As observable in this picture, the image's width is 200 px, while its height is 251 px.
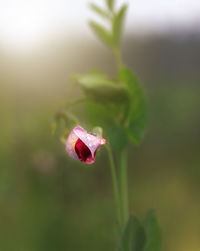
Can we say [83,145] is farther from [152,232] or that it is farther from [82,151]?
[152,232]

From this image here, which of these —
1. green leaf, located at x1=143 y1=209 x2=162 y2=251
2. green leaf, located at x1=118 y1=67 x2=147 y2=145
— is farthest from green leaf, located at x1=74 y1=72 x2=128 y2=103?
green leaf, located at x1=143 y1=209 x2=162 y2=251

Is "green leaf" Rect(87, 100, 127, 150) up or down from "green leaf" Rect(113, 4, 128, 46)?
down

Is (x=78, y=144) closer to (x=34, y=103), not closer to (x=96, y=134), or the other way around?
(x=96, y=134)

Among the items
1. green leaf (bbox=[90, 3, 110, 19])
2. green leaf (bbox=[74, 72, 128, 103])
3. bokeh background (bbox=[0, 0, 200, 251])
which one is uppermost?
green leaf (bbox=[90, 3, 110, 19])

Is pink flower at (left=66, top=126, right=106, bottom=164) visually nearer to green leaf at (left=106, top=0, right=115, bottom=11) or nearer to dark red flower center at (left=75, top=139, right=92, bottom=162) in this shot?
dark red flower center at (left=75, top=139, right=92, bottom=162)

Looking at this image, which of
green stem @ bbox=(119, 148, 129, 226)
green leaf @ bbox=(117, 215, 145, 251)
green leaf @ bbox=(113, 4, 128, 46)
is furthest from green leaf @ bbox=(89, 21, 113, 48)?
green leaf @ bbox=(117, 215, 145, 251)

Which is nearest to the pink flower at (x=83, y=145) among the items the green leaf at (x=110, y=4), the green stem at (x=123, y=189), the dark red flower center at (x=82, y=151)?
the dark red flower center at (x=82, y=151)

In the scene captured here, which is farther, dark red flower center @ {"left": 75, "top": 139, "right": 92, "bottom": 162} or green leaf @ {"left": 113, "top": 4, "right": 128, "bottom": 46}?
green leaf @ {"left": 113, "top": 4, "right": 128, "bottom": 46}

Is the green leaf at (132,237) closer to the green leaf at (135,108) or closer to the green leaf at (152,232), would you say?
the green leaf at (152,232)
